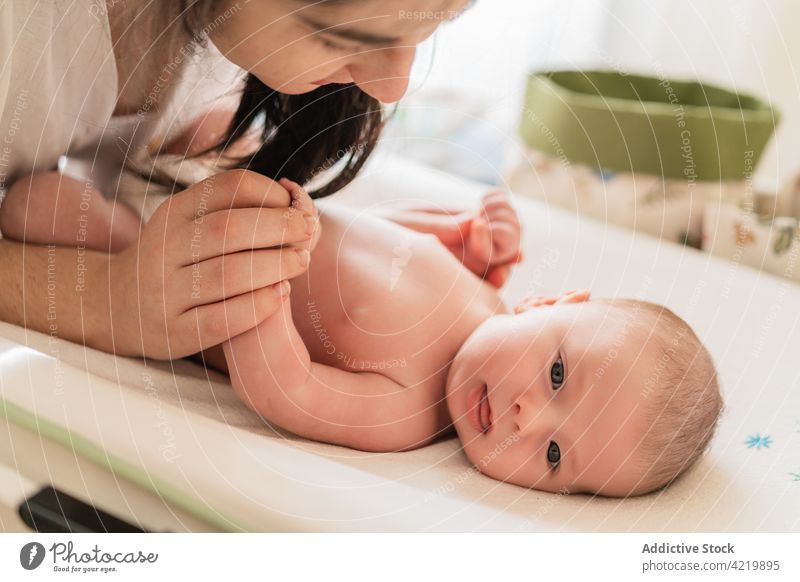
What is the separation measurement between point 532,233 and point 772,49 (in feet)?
2.53

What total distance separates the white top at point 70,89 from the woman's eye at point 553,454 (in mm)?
360

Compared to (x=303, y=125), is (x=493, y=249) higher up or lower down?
lower down

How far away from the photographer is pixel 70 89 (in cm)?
60

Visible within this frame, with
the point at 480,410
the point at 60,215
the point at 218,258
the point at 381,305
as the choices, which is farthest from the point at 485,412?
the point at 60,215

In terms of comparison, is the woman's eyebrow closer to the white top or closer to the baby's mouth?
the white top

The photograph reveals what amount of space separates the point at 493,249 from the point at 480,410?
0.77ft

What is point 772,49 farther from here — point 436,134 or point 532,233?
point 532,233

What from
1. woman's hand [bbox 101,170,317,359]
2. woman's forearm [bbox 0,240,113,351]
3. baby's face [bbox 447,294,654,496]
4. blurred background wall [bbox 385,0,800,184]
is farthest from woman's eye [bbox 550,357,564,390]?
blurred background wall [bbox 385,0,800,184]

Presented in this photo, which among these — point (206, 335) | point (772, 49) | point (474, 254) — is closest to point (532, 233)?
point (474, 254)

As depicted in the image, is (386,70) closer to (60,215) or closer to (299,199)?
(299,199)

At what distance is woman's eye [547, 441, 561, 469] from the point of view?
0.55 m

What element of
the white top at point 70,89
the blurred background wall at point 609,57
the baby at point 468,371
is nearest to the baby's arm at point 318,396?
the baby at point 468,371
